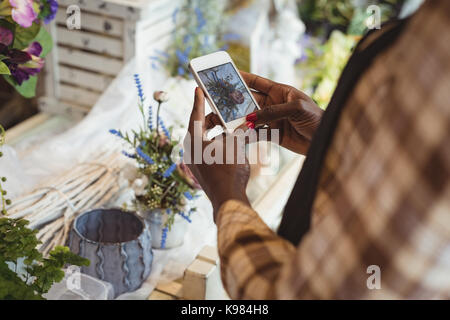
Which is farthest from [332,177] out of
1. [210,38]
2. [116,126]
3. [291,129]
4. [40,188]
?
[210,38]

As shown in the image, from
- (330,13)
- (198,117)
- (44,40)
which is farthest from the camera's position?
(330,13)

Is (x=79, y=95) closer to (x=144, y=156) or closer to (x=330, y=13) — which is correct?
(x=144, y=156)

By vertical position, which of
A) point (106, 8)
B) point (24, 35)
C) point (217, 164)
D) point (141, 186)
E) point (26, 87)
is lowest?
point (141, 186)

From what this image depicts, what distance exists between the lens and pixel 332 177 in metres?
0.53

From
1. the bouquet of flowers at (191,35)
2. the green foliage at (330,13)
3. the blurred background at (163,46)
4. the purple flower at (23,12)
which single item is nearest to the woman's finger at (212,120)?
the purple flower at (23,12)

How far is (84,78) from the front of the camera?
67.2 inches

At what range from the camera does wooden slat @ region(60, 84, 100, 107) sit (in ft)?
5.68

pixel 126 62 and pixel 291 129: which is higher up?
pixel 126 62

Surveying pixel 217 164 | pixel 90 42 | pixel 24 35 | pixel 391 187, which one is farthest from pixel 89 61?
pixel 391 187

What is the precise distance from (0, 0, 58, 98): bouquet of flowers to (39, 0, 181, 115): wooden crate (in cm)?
48

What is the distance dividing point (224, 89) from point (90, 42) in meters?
0.86

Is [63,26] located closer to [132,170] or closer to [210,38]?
[210,38]

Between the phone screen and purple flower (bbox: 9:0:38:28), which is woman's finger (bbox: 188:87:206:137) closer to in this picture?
the phone screen

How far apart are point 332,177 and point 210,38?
4.34 ft
